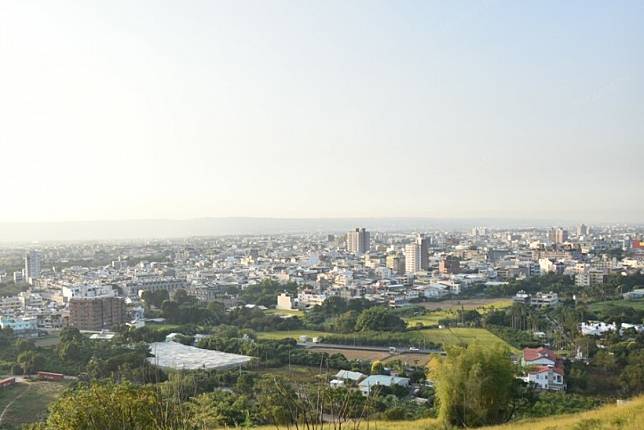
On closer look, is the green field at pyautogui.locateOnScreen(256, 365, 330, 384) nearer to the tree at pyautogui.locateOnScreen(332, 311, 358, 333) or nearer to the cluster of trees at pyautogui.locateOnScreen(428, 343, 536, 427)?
the cluster of trees at pyautogui.locateOnScreen(428, 343, 536, 427)

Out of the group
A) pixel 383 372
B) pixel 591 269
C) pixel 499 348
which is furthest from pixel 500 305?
pixel 499 348

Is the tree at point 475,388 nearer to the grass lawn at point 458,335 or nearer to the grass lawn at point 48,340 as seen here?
the grass lawn at point 458,335

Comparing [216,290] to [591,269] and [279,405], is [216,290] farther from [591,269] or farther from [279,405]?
[279,405]

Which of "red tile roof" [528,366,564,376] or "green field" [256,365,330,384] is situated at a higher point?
"red tile roof" [528,366,564,376]

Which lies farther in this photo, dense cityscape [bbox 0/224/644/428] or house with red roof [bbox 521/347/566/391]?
house with red roof [bbox 521/347/566/391]

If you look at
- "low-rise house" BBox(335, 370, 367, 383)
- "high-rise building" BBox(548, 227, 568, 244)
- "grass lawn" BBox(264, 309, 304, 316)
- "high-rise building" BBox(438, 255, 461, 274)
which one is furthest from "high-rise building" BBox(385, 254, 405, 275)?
"low-rise house" BBox(335, 370, 367, 383)

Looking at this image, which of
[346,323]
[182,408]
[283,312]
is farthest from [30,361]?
[283,312]

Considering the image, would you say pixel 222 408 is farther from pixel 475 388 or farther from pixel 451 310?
pixel 451 310
